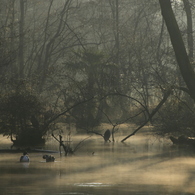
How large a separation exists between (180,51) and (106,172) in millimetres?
5977

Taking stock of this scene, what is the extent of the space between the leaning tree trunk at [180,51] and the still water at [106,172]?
7.66ft

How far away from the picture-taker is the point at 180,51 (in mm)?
19516

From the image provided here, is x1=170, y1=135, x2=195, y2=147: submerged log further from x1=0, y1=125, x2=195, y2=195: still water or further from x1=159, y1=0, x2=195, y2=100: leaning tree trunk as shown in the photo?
x1=159, y1=0, x2=195, y2=100: leaning tree trunk

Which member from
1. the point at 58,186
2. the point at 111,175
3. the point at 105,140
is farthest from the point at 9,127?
the point at 58,186

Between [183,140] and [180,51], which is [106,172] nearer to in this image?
[180,51]

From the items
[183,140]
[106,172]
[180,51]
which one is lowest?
[106,172]

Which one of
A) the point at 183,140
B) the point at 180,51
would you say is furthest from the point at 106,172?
the point at 183,140

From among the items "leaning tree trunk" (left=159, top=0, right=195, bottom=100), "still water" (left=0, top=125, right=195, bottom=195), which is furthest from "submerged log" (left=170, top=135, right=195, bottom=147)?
"leaning tree trunk" (left=159, top=0, right=195, bottom=100)

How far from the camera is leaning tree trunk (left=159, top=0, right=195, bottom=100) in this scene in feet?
63.7

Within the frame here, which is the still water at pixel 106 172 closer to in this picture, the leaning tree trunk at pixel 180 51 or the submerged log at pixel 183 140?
the submerged log at pixel 183 140

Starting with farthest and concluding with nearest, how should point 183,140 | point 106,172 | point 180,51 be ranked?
1. point 183,140
2. point 180,51
3. point 106,172

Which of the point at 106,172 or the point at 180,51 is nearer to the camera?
the point at 106,172

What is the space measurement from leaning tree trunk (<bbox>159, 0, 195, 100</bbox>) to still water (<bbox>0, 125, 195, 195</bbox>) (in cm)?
234

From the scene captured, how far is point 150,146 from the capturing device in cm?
2259
